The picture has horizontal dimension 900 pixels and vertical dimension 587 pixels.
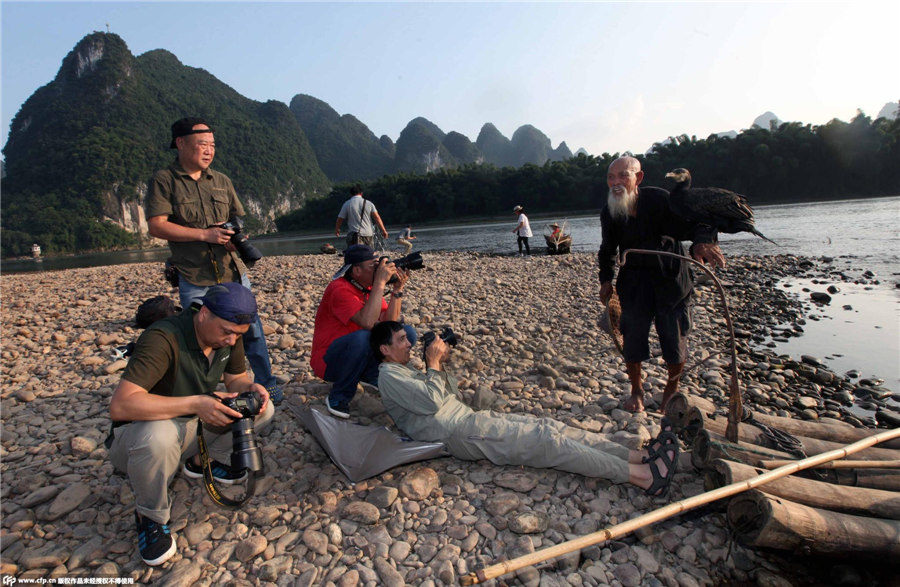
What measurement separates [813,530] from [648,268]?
1.78 m

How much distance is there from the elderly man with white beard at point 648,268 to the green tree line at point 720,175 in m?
43.1

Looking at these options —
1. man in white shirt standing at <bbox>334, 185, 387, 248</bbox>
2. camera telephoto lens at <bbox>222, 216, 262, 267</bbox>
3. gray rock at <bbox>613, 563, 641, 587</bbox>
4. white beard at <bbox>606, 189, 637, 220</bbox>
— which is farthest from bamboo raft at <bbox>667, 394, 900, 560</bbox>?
man in white shirt standing at <bbox>334, 185, 387, 248</bbox>

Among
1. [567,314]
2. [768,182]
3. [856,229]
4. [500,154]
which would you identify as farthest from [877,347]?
[500,154]

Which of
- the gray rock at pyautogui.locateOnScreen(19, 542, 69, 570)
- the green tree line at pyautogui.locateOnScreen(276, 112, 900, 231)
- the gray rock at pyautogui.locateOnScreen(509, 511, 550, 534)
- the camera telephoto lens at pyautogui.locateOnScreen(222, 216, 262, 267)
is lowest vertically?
the gray rock at pyautogui.locateOnScreen(509, 511, 550, 534)

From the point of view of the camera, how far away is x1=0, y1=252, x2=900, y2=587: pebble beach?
217 centimetres

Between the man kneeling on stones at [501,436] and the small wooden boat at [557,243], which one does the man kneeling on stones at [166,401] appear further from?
the small wooden boat at [557,243]

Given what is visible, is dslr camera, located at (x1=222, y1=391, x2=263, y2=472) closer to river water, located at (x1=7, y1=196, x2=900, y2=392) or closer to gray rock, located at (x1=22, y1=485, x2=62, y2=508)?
gray rock, located at (x1=22, y1=485, x2=62, y2=508)

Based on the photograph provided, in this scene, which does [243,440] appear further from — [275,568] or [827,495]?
[827,495]

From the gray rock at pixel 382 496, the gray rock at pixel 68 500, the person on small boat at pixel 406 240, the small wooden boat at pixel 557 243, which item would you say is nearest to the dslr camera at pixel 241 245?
the gray rock at pixel 68 500

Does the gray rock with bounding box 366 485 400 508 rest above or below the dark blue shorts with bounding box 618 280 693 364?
below

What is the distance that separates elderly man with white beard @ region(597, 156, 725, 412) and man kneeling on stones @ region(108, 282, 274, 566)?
8.34 ft

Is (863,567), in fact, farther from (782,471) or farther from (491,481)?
(491,481)

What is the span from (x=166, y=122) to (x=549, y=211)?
73491 mm

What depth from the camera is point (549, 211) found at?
176 feet
